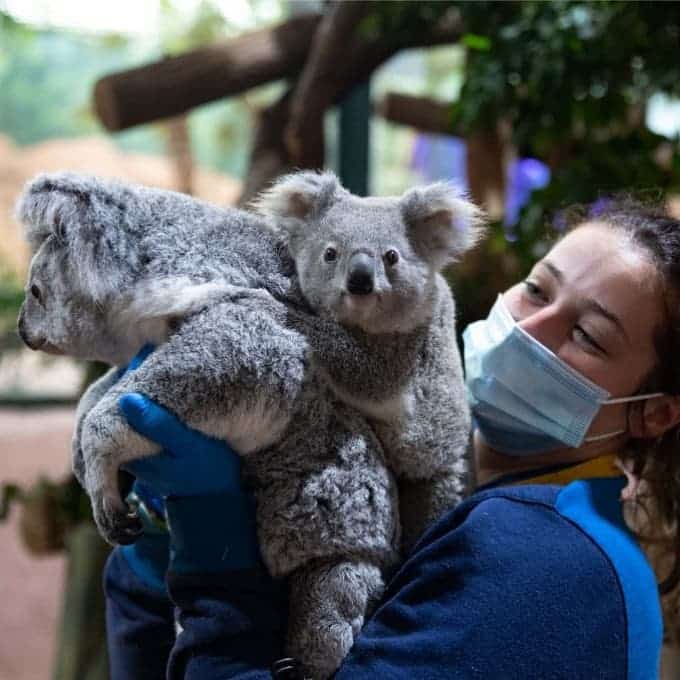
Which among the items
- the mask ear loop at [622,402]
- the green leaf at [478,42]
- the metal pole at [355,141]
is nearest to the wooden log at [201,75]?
the metal pole at [355,141]

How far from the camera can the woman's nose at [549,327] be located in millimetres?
1413

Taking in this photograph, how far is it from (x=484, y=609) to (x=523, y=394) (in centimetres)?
45

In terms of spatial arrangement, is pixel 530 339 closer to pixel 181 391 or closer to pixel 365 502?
pixel 365 502

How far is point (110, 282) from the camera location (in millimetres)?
1196

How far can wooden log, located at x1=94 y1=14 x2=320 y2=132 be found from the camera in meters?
2.93

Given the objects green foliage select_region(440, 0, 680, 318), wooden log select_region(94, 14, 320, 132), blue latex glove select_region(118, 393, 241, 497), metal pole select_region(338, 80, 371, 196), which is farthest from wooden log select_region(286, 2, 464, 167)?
blue latex glove select_region(118, 393, 241, 497)

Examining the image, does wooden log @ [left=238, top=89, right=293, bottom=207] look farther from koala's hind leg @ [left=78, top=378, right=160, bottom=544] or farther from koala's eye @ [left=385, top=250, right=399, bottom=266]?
koala's hind leg @ [left=78, top=378, right=160, bottom=544]

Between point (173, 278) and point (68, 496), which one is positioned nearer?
point (173, 278)

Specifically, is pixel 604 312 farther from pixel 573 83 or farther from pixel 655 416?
pixel 573 83

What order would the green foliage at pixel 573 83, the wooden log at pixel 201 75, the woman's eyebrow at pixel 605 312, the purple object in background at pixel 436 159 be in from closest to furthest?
1. the woman's eyebrow at pixel 605 312
2. the green foliage at pixel 573 83
3. the wooden log at pixel 201 75
4. the purple object in background at pixel 436 159

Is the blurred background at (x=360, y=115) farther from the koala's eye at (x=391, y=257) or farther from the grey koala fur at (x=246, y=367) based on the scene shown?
the koala's eye at (x=391, y=257)

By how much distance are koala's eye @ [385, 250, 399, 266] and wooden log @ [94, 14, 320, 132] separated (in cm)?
205

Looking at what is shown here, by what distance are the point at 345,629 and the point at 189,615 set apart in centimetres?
24

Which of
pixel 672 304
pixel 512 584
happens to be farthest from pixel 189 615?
pixel 672 304
